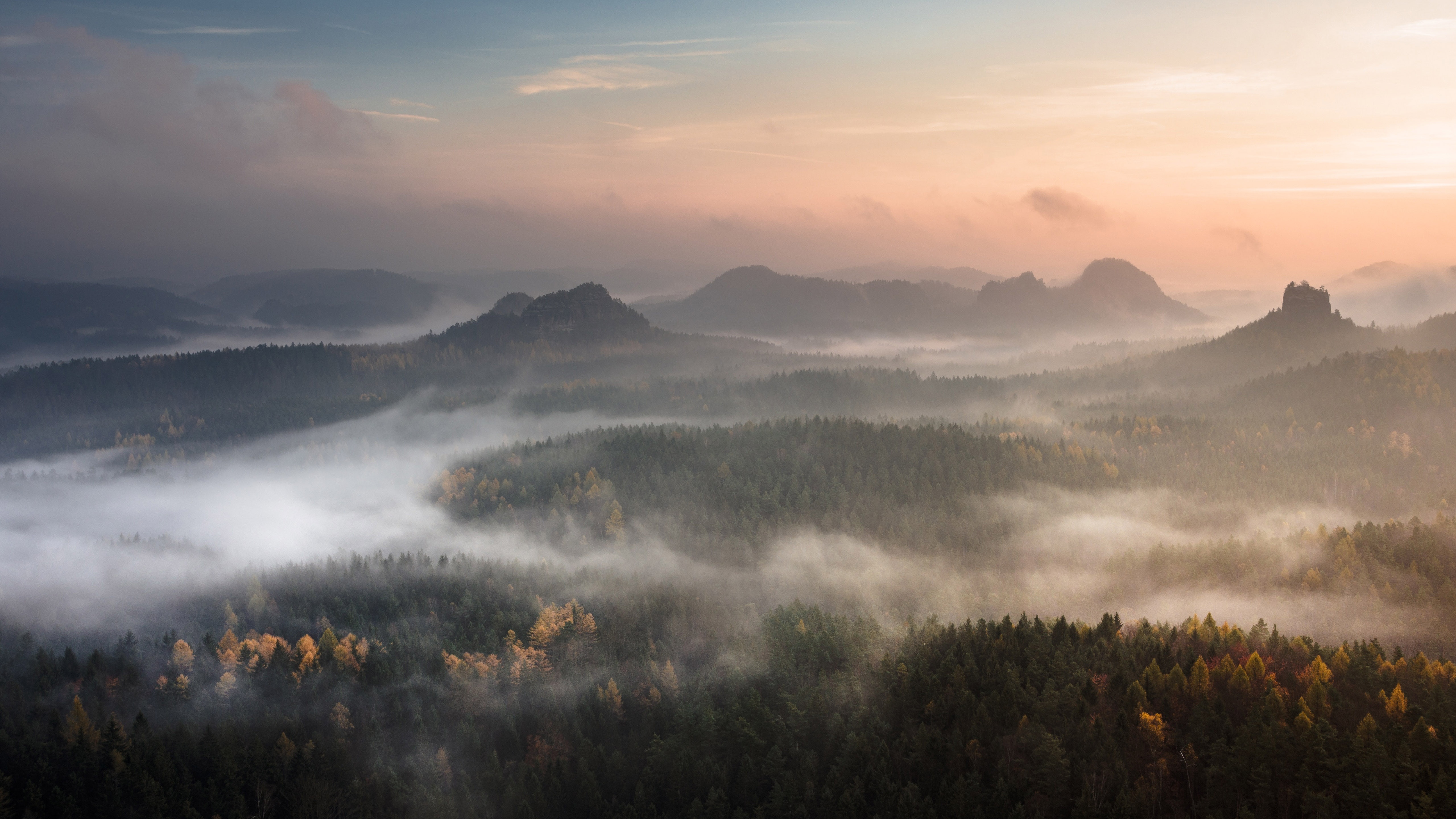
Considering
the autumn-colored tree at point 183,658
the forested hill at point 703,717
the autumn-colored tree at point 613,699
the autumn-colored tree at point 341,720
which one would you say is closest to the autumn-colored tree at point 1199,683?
the forested hill at point 703,717

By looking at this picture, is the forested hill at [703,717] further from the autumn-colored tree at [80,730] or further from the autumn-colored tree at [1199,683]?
the autumn-colored tree at [80,730]

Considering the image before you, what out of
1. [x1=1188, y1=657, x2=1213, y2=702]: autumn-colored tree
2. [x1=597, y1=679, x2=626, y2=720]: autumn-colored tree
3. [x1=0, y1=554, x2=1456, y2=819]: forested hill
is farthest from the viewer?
[x1=597, y1=679, x2=626, y2=720]: autumn-colored tree

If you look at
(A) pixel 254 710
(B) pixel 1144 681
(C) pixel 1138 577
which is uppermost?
(B) pixel 1144 681

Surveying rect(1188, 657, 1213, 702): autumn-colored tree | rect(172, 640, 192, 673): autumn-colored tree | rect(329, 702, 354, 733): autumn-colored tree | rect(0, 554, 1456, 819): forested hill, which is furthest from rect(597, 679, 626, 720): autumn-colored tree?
rect(172, 640, 192, 673): autumn-colored tree

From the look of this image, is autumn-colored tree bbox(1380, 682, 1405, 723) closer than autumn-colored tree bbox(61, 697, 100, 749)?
Yes

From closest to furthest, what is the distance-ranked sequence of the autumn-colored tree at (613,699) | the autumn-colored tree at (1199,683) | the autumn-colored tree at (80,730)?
the autumn-colored tree at (1199,683) → the autumn-colored tree at (80,730) → the autumn-colored tree at (613,699)

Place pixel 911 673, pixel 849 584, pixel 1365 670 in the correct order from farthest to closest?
pixel 849 584 → pixel 911 673 → pixel 1365 670

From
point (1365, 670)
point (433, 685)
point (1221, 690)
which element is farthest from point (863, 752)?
point (433, 685)

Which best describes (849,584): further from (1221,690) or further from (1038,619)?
(1221,690)

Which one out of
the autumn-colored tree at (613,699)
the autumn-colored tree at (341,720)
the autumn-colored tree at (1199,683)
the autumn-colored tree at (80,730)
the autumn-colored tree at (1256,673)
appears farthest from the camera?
the autumn-colored tree at (341,720)

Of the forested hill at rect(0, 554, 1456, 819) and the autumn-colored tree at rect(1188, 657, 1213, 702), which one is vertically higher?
the autumn-colored tree at rect(1188, 657, 1213, 702)

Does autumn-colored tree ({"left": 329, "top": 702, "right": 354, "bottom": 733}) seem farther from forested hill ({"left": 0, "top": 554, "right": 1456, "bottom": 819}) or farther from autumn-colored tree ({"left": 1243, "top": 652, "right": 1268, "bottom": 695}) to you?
autumn-colored tree ({"left": 1243, "top": 652, "right": 1268, "bottom": 695})
